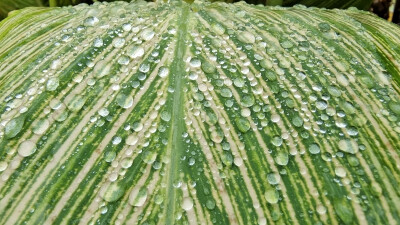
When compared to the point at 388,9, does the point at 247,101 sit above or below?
above

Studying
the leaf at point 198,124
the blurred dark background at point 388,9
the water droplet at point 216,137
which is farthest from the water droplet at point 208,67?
the blurred dark background at point 388,9

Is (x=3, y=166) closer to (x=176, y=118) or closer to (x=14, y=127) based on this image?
(x=14, y=127)

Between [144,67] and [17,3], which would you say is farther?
[17,3]

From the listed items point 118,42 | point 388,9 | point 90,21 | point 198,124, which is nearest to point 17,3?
point 90,21

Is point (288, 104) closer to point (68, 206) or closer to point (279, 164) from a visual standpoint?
point (279, 164)

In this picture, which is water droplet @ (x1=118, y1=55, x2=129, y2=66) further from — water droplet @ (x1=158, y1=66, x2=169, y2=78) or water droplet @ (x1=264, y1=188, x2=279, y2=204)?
water droplet @ (x1=264, y1=188, x2=279, y2=204)

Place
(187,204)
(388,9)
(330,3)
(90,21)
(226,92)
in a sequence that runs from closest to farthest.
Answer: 1. (187,204)
2. (226,92)
3. (90,21)
4. (330,3)
5. (388,9)
